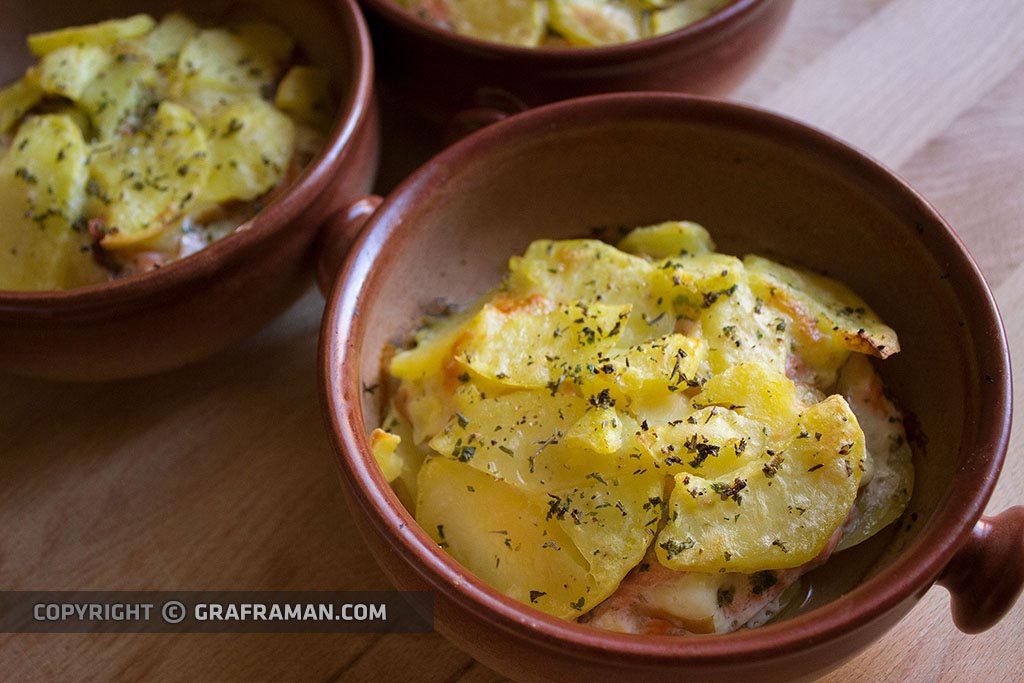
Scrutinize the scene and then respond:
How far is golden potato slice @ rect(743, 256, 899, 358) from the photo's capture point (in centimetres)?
132

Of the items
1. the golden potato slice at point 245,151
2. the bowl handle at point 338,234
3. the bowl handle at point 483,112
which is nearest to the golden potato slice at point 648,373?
the bowl handle at point 338,234

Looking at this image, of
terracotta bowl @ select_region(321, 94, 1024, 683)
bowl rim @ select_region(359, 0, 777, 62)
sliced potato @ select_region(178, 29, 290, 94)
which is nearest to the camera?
terracotta bowl @ select_region(321, 94, 1024, 683)

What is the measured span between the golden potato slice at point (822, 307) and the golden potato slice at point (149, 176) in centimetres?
90

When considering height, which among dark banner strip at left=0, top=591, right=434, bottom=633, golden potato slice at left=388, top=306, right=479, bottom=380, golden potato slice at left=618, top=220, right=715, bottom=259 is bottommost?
dark banner strip at left=0, top=591, right=434, bottom=633

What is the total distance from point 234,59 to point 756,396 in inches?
46.1

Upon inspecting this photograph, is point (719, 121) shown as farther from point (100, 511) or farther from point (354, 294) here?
point (100, 511)

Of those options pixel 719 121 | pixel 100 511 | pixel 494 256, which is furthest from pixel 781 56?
pixel 100 511

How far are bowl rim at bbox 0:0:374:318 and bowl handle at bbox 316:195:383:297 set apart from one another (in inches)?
2.1

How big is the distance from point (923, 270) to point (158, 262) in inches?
45.1

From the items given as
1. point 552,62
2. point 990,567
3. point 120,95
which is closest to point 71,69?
point 120,95

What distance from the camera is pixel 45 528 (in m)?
1.51

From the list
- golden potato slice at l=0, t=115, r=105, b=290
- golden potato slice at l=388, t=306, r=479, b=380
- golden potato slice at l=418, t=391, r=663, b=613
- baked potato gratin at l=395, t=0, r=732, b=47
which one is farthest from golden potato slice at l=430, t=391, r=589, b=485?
baked potato gratin at l=395, t=0, r=732, b=47

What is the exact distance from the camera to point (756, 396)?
47.9 inches

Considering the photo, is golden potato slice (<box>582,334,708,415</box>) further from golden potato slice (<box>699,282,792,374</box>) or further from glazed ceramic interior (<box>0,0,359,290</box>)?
glazed ceramic interior (<box>0,0,359,290</box>)
